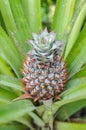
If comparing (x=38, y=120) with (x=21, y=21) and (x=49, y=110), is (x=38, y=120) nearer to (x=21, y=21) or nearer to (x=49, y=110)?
(x=49, y=110)

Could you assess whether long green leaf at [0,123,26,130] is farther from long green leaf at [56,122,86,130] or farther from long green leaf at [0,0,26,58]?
long green leaf at [0,0,26,58]

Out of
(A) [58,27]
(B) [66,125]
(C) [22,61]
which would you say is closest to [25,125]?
(B) [66,125]

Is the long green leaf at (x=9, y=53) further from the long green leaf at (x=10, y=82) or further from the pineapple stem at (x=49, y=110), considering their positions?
the pineapple stem at (x=49, y=110)

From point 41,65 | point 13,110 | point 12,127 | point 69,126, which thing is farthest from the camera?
point 12,127

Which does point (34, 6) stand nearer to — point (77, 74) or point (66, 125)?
point (77, 74)

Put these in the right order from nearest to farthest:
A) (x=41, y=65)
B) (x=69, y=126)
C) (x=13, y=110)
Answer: (x=13, y=110), (x=41, y=65), (x=69, y=126)

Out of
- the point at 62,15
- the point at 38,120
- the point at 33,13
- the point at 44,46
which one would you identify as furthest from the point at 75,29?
the point at 38,120

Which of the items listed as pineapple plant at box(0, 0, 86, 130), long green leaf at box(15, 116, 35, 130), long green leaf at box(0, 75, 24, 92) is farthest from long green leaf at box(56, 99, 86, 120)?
long green leaf at box(0, 75, 24, 92)
